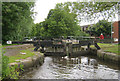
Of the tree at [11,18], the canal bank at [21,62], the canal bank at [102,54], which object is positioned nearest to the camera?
the canal bank at [21,62]

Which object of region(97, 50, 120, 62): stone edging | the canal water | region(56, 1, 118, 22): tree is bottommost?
the canal water

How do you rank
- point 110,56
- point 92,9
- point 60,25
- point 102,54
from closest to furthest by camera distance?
1. point 92,9
2. point 110,56
3. point 102,54
4. point 60,25

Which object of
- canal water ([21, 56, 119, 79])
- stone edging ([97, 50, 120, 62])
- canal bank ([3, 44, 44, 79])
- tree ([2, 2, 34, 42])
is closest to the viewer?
canal bank ([3, 44, 44, 79])

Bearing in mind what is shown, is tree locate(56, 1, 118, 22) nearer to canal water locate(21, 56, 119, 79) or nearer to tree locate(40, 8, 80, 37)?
canal water locate(21, 56, 119, 79)

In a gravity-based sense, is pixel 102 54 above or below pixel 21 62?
below

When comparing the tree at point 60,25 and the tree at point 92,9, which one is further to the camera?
the tree at point 60,25

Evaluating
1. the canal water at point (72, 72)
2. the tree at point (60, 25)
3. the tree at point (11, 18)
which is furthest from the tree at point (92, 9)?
the tree at point (60, 25)

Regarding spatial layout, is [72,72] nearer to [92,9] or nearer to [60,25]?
[92,9]

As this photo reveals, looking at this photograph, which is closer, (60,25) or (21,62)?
(21,62)

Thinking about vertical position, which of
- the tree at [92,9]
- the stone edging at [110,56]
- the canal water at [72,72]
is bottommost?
the canal water at [72,72]

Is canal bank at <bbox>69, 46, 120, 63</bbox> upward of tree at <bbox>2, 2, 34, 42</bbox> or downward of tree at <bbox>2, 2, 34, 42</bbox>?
downward

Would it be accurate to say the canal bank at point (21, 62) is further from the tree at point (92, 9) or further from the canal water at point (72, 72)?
the tree at point (92, 9)

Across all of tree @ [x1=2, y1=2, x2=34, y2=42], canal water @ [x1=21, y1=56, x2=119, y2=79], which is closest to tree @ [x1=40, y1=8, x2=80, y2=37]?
tree @ [x1=2, y1=2, x2=34, y2=42]

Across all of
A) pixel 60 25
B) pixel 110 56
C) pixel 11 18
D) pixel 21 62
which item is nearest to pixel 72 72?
pixel 21 62
